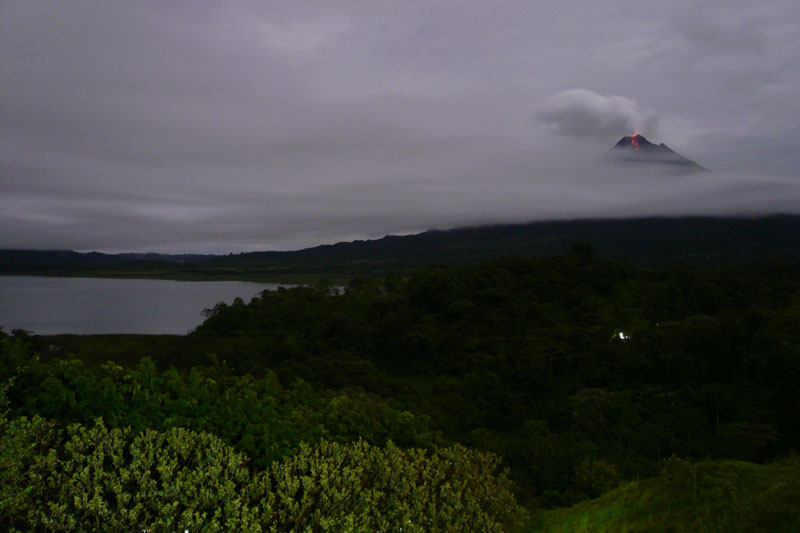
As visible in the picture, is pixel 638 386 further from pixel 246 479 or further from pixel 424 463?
pixel 246 479

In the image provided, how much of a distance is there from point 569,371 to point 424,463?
1976 cm

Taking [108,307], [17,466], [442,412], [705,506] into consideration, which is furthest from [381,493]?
[108,307]

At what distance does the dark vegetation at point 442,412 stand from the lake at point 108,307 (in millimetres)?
11985

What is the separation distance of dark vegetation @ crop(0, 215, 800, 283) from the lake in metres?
17.1

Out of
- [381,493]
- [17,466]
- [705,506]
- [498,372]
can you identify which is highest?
[17,466]

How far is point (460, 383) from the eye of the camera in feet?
68.9

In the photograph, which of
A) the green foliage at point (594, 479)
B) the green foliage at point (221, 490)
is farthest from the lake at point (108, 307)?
the green foliage at point (221, 490)

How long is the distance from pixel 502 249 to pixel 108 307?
7413cm

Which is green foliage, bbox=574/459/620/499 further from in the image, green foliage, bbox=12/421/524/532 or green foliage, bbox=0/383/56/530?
green foliage, bbox=0/383/56/530

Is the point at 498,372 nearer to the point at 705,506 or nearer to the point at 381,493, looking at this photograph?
the point at 705,506

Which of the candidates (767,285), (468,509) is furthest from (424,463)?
(767,285)

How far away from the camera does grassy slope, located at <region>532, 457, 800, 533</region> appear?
228 inches

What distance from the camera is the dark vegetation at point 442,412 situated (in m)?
4.25

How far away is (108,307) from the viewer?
203ft
